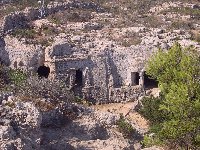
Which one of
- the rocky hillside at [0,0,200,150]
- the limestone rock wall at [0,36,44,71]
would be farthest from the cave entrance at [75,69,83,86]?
the limestone rock wall at [0,36,44,71]

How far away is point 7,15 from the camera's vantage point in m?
42.3

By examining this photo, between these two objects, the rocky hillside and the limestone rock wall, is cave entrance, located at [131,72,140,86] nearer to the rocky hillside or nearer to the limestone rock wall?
the rocky hillside

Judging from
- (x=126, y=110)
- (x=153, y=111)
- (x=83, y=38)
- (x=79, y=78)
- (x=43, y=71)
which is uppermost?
(x=83, y=38)

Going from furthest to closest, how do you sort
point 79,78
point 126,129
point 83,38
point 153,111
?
1. point 83,38
2. point 79,78
3. point 153,111
4. point 126,129

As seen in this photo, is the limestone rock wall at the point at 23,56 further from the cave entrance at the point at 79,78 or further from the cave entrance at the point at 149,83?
the cave entrance at the point at 149,83

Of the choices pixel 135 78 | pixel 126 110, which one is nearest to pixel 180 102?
pixel 126 110

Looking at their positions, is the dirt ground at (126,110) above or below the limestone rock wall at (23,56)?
below

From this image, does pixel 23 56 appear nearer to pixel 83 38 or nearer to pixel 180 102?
pixel 83 38

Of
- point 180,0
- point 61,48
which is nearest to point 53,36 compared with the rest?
point 61,48

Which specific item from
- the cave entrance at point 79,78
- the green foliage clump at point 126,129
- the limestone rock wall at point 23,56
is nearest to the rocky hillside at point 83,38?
the limestone rock wall at point 23,56

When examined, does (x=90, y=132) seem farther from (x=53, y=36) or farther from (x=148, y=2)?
(x=148, y=2)

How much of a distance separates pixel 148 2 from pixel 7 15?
66.8 feet

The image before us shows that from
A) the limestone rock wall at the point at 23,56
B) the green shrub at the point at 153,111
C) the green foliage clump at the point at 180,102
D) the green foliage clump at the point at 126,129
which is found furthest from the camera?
the limestone rock wall at the point at 23,56

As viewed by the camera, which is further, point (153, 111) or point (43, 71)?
point (43, 71)
